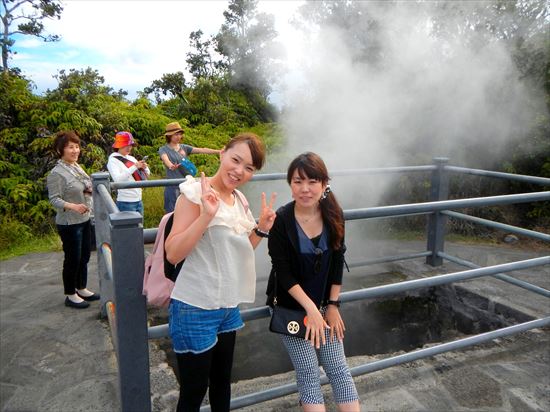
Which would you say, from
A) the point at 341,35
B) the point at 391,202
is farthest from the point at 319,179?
the point at 341,35

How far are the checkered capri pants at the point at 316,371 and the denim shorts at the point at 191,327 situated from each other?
1.35 feet

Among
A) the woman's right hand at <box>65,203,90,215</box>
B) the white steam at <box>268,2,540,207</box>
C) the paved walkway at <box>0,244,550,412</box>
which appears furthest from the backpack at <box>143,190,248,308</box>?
the white steam at <box>268,2,540,207</box>

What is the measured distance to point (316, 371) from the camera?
196 centimetres

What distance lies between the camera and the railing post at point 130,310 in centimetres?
165

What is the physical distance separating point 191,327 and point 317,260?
1.90 feet

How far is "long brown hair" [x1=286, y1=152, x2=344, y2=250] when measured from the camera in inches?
75.5

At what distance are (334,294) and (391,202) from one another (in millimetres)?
4574

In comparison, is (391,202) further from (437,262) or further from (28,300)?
(28,300)

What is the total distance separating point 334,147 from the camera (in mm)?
7188

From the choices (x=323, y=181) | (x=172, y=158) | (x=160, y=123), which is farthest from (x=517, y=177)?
(x=160, y=123)

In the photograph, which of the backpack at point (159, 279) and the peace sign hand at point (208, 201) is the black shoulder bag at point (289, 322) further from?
the peace sign hand at point (208, 201)

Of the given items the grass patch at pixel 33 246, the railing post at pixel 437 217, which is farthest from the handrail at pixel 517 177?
the grass patch at pixel 33 246

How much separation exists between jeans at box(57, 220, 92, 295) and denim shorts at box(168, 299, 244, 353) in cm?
227

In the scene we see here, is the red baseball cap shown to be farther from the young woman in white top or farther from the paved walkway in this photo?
the young woman in white top
